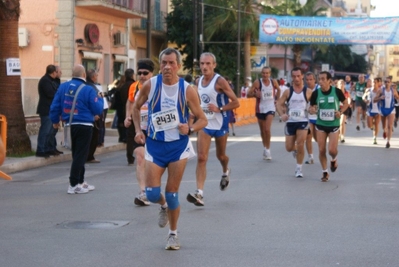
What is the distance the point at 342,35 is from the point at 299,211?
33138 millimetres

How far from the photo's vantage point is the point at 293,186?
538 inches

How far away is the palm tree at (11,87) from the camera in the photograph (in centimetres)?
1778

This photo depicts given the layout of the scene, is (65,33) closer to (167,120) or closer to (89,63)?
(89,63)

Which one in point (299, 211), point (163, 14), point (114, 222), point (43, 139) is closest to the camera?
point (114, 222)

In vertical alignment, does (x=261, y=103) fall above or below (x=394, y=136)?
above

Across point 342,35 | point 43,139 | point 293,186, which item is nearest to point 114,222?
point 293,186

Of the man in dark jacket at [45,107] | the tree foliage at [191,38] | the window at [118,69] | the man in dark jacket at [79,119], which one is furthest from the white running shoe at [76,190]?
the tree foliage at [191,38]

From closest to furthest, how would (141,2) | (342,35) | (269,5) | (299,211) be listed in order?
(299,211) < (141,2) < (342,35) < (269,5)

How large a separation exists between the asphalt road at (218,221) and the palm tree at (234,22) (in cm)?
3263

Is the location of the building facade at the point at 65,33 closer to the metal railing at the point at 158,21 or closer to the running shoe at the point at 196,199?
the metal railing at the point at 158,21

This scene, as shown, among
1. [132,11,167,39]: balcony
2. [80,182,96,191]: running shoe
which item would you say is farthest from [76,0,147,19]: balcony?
[80,182,96,191]: running shoe

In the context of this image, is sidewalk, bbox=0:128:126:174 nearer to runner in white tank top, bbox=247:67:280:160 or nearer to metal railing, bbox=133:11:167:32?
runner in white tank top, bbox=247:67:280:160

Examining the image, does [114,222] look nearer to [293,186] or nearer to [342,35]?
[293,186]

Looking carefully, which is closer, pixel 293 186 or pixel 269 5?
pixel 293 186
